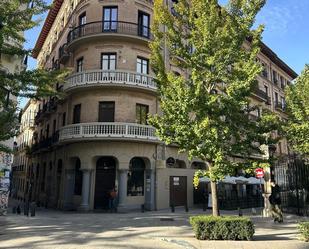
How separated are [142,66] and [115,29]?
3.24 meters

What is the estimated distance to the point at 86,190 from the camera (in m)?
22.8

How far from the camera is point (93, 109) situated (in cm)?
2364

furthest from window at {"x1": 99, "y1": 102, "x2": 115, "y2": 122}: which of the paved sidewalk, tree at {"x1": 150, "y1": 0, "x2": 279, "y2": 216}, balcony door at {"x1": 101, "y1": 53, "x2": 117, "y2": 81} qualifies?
tree at {"x1": 150, "y1": 0, "x2": 279, "y2": 216}

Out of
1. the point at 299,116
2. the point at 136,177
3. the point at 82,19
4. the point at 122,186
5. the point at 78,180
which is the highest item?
the point at 82,19

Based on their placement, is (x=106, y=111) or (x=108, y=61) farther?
(x=108, y=61)

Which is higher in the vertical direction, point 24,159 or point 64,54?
point 64,54

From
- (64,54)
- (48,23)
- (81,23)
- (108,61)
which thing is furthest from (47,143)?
(48,23)

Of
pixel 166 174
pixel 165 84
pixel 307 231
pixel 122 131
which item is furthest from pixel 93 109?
pixel 307 231

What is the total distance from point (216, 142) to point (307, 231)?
419cm

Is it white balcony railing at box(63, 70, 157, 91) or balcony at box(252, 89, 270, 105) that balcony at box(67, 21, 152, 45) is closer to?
white balcony railing at box(63, 70, 157, 91)

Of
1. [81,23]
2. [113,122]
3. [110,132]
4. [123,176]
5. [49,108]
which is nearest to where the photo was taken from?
[110,132]

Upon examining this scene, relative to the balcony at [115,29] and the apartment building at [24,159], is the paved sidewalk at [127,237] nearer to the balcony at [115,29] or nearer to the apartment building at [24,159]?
the balcony at [115,29]

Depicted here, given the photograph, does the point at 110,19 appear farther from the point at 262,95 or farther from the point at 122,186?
the point at 262,95

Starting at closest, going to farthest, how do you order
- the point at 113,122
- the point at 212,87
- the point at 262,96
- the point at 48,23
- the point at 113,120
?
the point at 212,87, the point at 113,122, the point at 113,120, the point at 48,23, the point at 262,96
